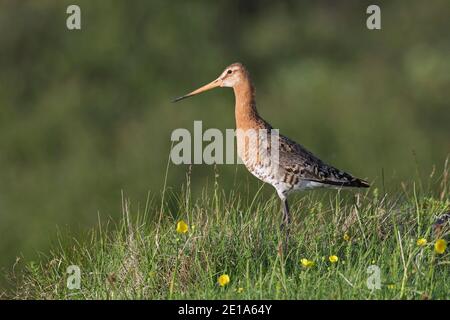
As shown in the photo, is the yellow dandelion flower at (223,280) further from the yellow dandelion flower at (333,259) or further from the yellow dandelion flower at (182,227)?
the yellow dandelion flower at (333,259)

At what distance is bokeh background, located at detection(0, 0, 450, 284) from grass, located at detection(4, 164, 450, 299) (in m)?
9.07

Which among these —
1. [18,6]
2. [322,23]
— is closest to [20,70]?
[18,6]

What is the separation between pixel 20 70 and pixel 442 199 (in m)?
15.4

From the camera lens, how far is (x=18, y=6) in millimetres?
22672

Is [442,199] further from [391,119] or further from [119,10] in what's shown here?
[119,10]

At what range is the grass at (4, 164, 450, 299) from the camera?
612 cm

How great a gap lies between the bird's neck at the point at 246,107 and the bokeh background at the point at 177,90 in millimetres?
7486

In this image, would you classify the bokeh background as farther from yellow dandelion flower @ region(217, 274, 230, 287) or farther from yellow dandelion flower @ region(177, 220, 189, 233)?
yellow dandelion flower @ region(217, 274, 230, 287)

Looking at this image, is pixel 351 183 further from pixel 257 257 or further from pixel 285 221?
pixel 257 257

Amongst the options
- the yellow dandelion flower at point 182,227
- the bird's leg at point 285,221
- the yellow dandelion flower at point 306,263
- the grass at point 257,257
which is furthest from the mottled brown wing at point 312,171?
the yellow dandelion flower at point 306,263

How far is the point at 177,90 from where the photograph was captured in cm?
2138

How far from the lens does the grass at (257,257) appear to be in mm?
6117

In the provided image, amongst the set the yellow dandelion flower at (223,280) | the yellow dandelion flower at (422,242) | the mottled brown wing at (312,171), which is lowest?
the yellow dandelion flower at (223,280)

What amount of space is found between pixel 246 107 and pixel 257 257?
2.28 meters
